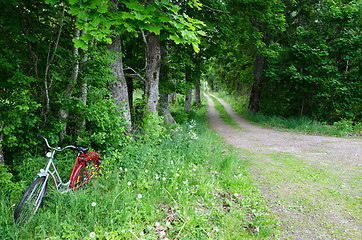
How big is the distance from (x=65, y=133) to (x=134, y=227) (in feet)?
9.03

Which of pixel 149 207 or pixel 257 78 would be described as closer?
pixel 149 207

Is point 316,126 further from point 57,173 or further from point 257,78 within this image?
point 57,173

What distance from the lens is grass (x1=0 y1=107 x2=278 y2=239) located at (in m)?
2.74

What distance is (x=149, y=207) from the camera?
3209 millimetres

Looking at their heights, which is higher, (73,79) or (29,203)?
(73,79)

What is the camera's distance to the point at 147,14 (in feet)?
9.93

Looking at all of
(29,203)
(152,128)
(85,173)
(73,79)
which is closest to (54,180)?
(29,203)

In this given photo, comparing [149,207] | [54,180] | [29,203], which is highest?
[54,180]

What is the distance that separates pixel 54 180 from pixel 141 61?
6791mm

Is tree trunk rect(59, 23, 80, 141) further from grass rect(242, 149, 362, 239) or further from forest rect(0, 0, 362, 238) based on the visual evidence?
grass rect(242, 149, 362, 239)

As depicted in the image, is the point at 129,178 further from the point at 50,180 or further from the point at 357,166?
the point at 357,166

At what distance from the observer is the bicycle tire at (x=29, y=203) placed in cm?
269

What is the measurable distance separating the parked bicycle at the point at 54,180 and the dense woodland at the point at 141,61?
0.61m

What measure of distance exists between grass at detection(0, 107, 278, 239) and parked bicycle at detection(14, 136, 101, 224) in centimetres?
12
